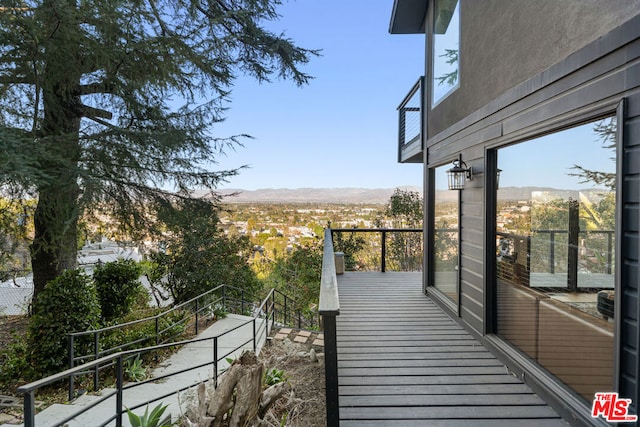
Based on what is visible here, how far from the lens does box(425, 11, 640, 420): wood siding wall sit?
6.48 feet

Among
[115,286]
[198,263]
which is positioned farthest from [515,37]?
[198,263]

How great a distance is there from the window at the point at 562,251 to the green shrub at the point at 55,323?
19.8ft

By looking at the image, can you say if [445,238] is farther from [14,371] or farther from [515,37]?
[14,371]

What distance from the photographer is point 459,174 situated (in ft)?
14.6

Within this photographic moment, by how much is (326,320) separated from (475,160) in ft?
9.30

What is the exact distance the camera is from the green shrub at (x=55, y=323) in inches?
229

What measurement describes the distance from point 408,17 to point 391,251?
5012mm

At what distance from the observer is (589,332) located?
8.10ft

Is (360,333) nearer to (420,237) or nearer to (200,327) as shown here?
(420,237)

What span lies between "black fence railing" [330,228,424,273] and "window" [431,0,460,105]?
289cm

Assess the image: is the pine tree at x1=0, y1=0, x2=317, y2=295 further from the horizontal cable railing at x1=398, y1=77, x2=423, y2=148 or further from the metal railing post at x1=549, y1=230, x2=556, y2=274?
the metal railing post at x1=549, y1=230, x2=556, y2=274

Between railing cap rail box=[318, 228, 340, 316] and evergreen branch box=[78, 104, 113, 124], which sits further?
evergreen branch box=[78, 104, 113, 124]

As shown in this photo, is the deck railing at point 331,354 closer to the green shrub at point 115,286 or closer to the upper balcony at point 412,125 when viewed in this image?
the upper balcony at point 412,125

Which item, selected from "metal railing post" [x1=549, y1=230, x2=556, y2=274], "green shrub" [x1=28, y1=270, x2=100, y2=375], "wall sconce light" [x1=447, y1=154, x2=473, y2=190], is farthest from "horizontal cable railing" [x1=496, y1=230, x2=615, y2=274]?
"green shrub" [x1=28, y1=270, x2=100, y2=375]
